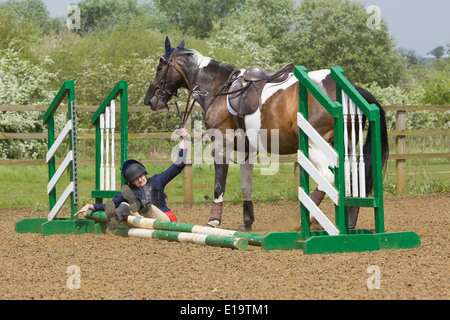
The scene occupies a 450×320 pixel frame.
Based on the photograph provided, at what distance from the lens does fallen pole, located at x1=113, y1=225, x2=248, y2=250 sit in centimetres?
555

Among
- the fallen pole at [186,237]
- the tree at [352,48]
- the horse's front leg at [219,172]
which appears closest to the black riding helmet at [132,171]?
the fallen pole at [186,237]

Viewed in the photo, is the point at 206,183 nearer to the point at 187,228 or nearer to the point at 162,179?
the point at 162,179

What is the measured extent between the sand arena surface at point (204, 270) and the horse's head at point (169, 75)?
5.60ft

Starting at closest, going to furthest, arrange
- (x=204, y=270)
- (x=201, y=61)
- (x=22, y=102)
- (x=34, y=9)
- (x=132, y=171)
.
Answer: (x=204, y=270)
(x=132, y=171)
(x=201, y=61)
(x=22, y=102)
(x=34, y=9)

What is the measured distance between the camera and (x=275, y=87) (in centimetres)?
677

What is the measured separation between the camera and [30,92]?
16.4 m

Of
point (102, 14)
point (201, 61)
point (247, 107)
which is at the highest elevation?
point (102, 14)

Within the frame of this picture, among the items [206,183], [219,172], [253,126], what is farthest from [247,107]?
[206,183]

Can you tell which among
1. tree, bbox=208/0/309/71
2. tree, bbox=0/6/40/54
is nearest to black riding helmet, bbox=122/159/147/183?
tree, bbox=0/6/40/54

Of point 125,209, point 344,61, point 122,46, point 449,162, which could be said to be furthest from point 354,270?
Result: point 344,61

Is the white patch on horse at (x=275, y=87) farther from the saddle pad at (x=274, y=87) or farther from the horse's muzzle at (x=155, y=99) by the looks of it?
the horse's muzzle at (x=155, y=99)

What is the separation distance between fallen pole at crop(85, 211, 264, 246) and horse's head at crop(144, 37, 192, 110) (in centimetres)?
151

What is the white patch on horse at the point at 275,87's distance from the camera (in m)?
6.71

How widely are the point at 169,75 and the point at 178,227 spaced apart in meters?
2.14
